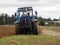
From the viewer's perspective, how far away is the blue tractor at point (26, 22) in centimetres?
2777

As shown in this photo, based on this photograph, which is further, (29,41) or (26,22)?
(26,22)

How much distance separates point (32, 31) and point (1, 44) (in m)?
12.1

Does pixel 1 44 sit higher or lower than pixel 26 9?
lower

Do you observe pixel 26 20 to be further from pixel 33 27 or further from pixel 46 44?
pixel 46 44

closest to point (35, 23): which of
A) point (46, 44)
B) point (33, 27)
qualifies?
point (33, 27)

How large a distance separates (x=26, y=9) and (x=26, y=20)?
117cm

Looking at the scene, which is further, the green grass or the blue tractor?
the blue tractor

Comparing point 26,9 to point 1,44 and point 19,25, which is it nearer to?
point 19,25

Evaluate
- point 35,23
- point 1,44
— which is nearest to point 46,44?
point 1,44

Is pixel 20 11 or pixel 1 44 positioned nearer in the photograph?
pixel 1 44

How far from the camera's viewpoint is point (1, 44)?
16.1 meters

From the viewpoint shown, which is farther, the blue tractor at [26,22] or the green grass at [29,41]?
the blue tractor at [26,22]

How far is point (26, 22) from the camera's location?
92.0 feet

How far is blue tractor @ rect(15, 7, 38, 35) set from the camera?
2777cm
